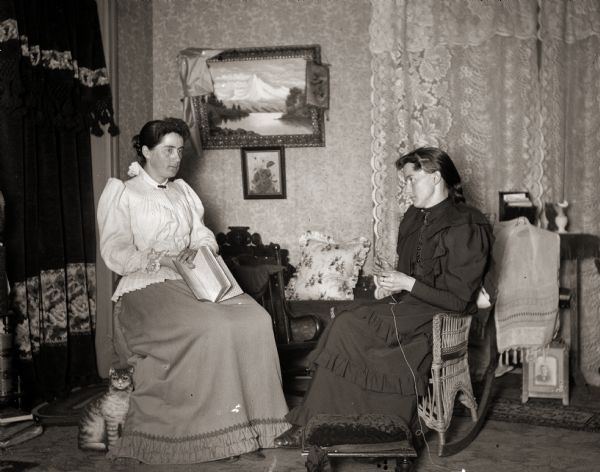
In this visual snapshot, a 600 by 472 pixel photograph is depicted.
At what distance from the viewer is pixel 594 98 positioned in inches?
187

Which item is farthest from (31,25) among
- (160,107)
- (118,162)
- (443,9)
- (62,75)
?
(443,9)

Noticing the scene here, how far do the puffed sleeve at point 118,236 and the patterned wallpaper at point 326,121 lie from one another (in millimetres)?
1661

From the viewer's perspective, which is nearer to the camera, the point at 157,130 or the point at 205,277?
the point at 205,277

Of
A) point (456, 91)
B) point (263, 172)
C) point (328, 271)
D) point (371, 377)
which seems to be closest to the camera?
point (371, 377)

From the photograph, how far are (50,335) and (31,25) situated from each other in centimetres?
187

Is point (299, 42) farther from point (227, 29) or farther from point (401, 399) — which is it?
point (401, 399)

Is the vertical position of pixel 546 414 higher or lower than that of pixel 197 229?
lower

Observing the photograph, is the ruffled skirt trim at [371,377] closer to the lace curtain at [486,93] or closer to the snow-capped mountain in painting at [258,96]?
the lace curtain at [486,93]

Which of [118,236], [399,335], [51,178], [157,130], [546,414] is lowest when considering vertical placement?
[546,414]

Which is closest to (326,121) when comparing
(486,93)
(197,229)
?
(486,93)

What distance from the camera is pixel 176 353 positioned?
11.0ft

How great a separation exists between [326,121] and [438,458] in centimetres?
286

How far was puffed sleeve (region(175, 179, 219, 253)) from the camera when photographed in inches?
158

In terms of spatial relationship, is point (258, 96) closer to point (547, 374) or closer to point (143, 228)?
point (143, 228)
